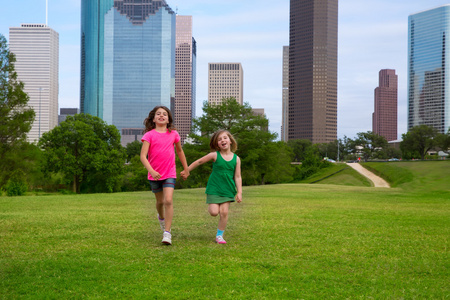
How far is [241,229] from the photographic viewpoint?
8.46 metres

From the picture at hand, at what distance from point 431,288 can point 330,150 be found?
468 ft

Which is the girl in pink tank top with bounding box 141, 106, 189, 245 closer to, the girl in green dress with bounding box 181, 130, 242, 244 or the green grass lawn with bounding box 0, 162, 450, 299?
the girl in green dress with bounding box 181, 130, 242, 244

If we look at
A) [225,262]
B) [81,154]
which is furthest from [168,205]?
[81,154]

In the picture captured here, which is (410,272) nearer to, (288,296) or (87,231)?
(288,296)

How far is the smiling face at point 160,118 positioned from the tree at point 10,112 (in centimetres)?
3508

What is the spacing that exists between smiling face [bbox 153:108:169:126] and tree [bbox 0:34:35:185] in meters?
35.1

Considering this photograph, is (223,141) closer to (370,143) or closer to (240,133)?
(240,133)

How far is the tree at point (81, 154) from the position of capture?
4947 cm

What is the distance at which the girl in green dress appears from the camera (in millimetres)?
7055

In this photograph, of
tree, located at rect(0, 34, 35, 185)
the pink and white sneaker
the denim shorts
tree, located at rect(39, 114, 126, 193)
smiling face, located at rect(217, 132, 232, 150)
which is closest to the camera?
the pink and white sneaker

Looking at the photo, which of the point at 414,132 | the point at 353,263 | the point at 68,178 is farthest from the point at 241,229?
the point at 414,132

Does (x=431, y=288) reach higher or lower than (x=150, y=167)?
lower

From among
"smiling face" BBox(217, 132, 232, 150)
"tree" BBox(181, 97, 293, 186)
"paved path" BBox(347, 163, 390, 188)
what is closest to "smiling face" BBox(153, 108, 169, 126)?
"smiling face" BBox(217, 132, 232, 150)

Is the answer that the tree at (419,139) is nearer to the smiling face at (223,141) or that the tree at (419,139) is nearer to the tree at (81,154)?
the tree at (81,154)
